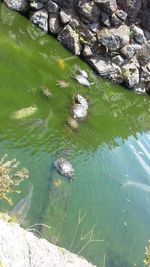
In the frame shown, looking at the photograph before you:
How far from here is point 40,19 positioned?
28.9 m

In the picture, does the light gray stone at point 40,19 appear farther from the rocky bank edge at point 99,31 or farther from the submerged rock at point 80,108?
the submerged rock at point 80,108

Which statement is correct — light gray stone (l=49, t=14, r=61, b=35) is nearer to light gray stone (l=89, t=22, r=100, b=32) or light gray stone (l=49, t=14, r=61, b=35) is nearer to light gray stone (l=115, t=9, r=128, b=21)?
light gray stone (l=89, t=22, r=100, b=32)

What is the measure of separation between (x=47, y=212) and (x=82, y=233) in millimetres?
1535

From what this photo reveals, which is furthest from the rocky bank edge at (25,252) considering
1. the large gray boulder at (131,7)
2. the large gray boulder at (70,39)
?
the large gray boulder at (131,7)

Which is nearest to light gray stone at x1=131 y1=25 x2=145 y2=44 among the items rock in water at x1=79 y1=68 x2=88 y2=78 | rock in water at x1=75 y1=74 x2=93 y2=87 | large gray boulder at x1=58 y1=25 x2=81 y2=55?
large gray boulder at x1=58 y1=25 x2=81 y2=55

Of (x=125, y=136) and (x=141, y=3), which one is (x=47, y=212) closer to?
(x=125, y=136)

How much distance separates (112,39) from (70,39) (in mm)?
3094

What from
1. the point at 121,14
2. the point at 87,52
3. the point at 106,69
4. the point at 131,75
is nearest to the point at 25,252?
the point at 106,69

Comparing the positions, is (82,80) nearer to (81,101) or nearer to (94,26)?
(81,101)

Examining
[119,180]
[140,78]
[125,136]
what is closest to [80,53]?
[140,78]

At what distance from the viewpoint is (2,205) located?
14.1 m

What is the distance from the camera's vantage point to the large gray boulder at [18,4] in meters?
28.7

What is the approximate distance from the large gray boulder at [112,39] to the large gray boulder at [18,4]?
5497 millimetres

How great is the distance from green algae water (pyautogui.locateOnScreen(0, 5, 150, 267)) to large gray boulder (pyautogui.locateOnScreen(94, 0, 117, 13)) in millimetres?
4392
